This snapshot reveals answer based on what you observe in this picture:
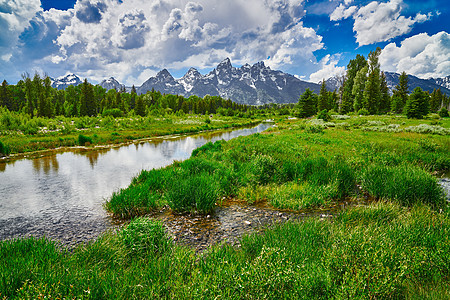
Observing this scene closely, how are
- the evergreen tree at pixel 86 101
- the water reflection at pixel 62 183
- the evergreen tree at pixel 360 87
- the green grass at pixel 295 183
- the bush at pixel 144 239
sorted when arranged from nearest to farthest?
the bush at pixel 144 239
the green grass at pixel 295 183
the water reflection at pixel 62 183
the evergreen tree at pixel 360 87
the evergreen tree at pixel 86 101

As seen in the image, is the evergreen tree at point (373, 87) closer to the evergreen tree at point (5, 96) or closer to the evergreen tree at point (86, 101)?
the evergreen tree at point (86, 101)

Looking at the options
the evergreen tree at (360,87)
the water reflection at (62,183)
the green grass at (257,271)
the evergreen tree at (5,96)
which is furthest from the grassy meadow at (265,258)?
the evergreen tree at (5,96)

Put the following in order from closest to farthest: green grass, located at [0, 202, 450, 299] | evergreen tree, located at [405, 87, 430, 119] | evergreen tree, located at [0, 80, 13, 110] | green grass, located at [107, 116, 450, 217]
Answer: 1. green grass, located at [0, 202, 450, 299]
2. green grass, located at [107, 116, 450, 217]
3. evergreen tree, located at [405, 87, 430, 119]
4. evergreen tree, located at [0, 80, 13, 110]

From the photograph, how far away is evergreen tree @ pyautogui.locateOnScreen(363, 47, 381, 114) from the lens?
58.9 metres

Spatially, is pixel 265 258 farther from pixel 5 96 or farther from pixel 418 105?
pixel 5 96

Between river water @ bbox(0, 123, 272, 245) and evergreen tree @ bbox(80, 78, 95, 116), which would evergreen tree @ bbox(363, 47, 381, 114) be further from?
evergreen tree @ bbox(80, 78, 95, 116)

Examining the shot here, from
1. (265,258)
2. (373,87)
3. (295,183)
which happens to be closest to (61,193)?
(265,258)

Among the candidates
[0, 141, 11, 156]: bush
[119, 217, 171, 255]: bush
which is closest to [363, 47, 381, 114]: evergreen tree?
[119, 217, 171, 255]: bush

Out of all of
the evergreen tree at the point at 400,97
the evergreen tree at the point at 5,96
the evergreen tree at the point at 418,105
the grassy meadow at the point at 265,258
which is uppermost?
the evergreen tree at the point at 5,96

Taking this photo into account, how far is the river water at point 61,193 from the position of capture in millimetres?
7207

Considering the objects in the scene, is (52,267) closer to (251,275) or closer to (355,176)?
(251,275)

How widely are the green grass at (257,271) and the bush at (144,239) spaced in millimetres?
55

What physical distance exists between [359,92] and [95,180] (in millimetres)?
77503

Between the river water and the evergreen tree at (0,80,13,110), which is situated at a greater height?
the evergreen tree at (0,80,13,110)
